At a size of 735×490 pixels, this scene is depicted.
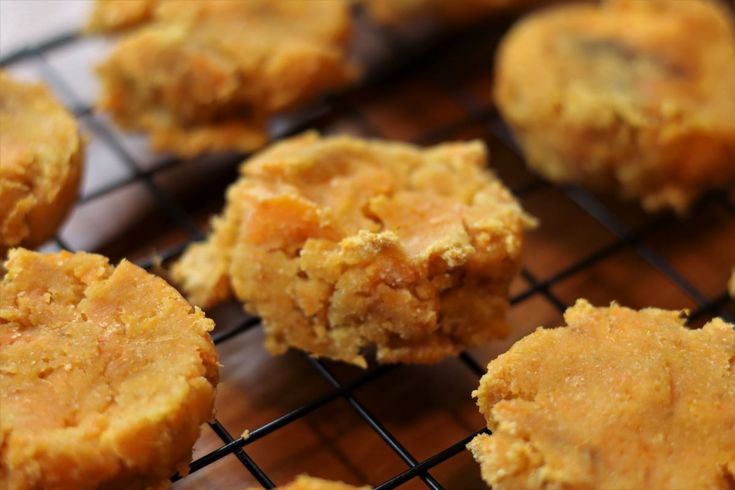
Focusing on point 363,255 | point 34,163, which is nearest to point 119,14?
point 34,163

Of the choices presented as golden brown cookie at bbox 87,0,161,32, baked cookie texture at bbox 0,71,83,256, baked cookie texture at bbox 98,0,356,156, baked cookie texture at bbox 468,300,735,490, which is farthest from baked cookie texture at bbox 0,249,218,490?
golden brown cookie at bbox 87,0,161,32

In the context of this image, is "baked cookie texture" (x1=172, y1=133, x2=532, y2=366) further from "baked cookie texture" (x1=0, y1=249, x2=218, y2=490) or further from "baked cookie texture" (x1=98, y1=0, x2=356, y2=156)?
"baked cookie texture" (x1=98, y1=0, x2=356, y2=156)

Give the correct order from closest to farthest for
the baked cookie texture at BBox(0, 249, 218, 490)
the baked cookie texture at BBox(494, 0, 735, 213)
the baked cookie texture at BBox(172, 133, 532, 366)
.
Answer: the baked cookie texture at BBox(0, 249, 218, 490) → the baked cookie texture at BBox(172, 133, 532, 366) → the baked cookie texture at BBox(494, 0, 735, 213)

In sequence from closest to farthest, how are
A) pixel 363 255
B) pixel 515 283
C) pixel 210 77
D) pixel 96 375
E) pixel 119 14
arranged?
pixel 96 375 < pixel 363 255 < pixel 515 283 < pixel 210 77 < pixel 119 14

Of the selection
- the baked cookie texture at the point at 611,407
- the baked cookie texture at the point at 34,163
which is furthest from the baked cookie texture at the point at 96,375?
the baked cookie texture at the point at 611,407

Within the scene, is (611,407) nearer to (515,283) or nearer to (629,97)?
(515,283)

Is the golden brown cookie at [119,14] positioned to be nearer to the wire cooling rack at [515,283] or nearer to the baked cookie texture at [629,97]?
the wire cooling rack at [515,283]
